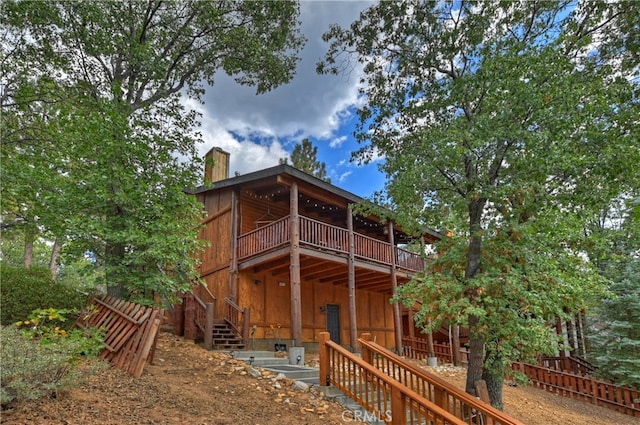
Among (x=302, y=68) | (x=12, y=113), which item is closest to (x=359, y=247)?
(x=302, y=68)

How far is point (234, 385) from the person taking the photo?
22.8 ft

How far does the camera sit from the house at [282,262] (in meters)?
11.7

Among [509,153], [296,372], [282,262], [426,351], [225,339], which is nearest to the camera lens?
[509,153]

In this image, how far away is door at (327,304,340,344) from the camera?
16.0 m

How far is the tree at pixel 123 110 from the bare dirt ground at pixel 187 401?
6.26 feet

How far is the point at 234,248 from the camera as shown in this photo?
13.2 m

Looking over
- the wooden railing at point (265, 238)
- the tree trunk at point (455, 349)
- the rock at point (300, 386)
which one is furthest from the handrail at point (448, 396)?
the tree trunk at point (455, 349)

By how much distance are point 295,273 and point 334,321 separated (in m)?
6.26

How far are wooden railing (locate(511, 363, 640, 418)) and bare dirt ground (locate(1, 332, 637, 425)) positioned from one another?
11.9 ft

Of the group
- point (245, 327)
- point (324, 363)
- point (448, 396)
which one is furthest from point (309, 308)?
point (448, 396)

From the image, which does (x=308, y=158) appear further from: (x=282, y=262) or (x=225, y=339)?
(x=225, y=339)

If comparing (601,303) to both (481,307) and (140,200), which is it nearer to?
(481,307)

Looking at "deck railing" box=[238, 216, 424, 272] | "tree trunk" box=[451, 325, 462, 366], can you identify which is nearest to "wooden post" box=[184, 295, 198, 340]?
"deck railing" box=[238, 216, 424, 272]

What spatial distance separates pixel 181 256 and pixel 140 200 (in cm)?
147
